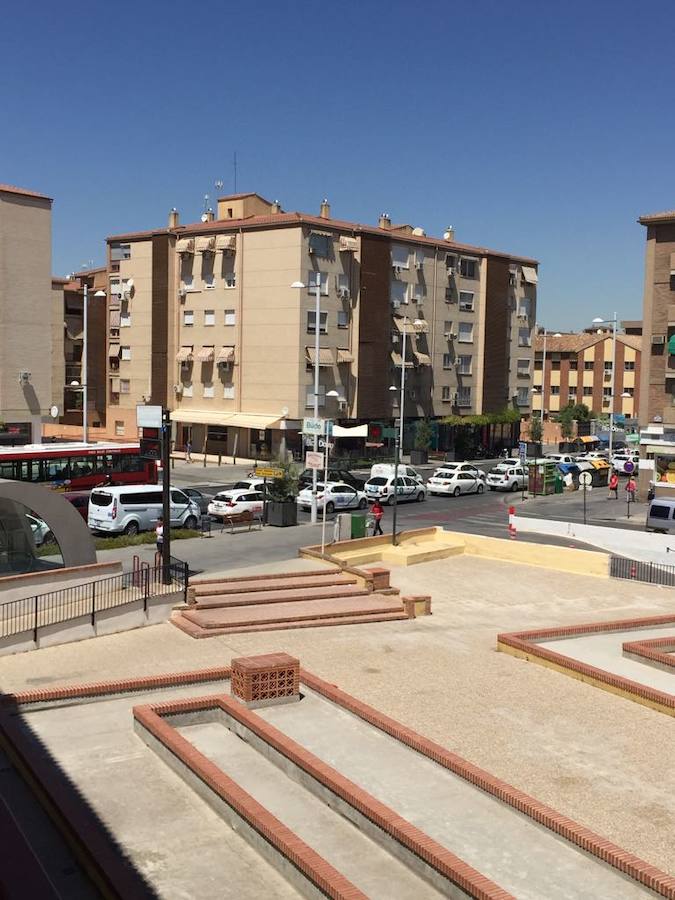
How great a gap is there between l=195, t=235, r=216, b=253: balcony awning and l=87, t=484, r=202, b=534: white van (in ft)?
118

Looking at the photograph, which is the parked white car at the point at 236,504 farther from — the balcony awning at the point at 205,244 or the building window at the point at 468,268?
the building window at the point at 468,268

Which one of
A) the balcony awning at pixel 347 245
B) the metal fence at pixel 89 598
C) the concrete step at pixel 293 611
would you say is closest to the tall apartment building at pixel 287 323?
the balcony awning at pixel 347 245

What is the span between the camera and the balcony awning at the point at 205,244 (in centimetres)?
6694

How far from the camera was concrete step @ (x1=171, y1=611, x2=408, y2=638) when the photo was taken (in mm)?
21095

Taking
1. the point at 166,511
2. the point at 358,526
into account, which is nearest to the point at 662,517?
the point at 358,526

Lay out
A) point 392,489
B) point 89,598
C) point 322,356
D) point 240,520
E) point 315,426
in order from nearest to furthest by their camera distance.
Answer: point 89,598 → point 315,426 → point 240,520 → point 392,489 → point 322,356

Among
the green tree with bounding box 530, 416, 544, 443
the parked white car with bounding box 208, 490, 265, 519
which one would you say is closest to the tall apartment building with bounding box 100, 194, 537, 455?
the green tree with bounding box 530, 416, 544, 443

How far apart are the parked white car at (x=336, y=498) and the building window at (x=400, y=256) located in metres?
30.9

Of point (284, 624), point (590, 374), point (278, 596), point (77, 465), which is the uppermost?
point (590, 374)

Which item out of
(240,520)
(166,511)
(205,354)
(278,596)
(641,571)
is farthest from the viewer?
(205,354)

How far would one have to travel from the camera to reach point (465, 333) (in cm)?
7556

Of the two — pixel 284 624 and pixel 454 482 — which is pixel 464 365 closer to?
pixel 454 482

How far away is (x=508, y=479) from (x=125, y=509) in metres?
24.0

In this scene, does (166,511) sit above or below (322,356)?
below
